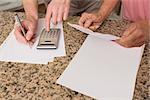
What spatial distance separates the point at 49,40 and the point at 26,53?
96 millimetres

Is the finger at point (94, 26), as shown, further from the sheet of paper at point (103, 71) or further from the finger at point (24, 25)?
the finger at point (24, 25)

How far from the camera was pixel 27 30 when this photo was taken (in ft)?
3.37

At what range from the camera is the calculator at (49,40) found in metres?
0.92

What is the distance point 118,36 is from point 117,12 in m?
0.49

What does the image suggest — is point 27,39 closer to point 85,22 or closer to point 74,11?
point 85,22

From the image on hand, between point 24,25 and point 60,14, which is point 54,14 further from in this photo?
point 24,25

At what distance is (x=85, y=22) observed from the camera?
1.05 metres

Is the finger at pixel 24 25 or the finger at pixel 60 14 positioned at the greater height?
the finger at pixel 60 14

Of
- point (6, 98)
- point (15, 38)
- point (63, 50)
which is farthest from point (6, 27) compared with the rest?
point (6, 98)

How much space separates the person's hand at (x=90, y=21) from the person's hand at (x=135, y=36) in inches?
5.9

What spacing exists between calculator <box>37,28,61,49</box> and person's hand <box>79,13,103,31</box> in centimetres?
12

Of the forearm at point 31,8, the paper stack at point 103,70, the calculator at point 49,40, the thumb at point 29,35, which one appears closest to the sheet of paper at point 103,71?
the paper stack at point 103,70

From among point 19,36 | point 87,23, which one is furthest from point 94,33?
point 19,36

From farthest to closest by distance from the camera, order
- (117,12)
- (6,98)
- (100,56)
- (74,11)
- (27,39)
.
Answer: (74,11), (117,12), (27,39), (100,56), (6,98)
